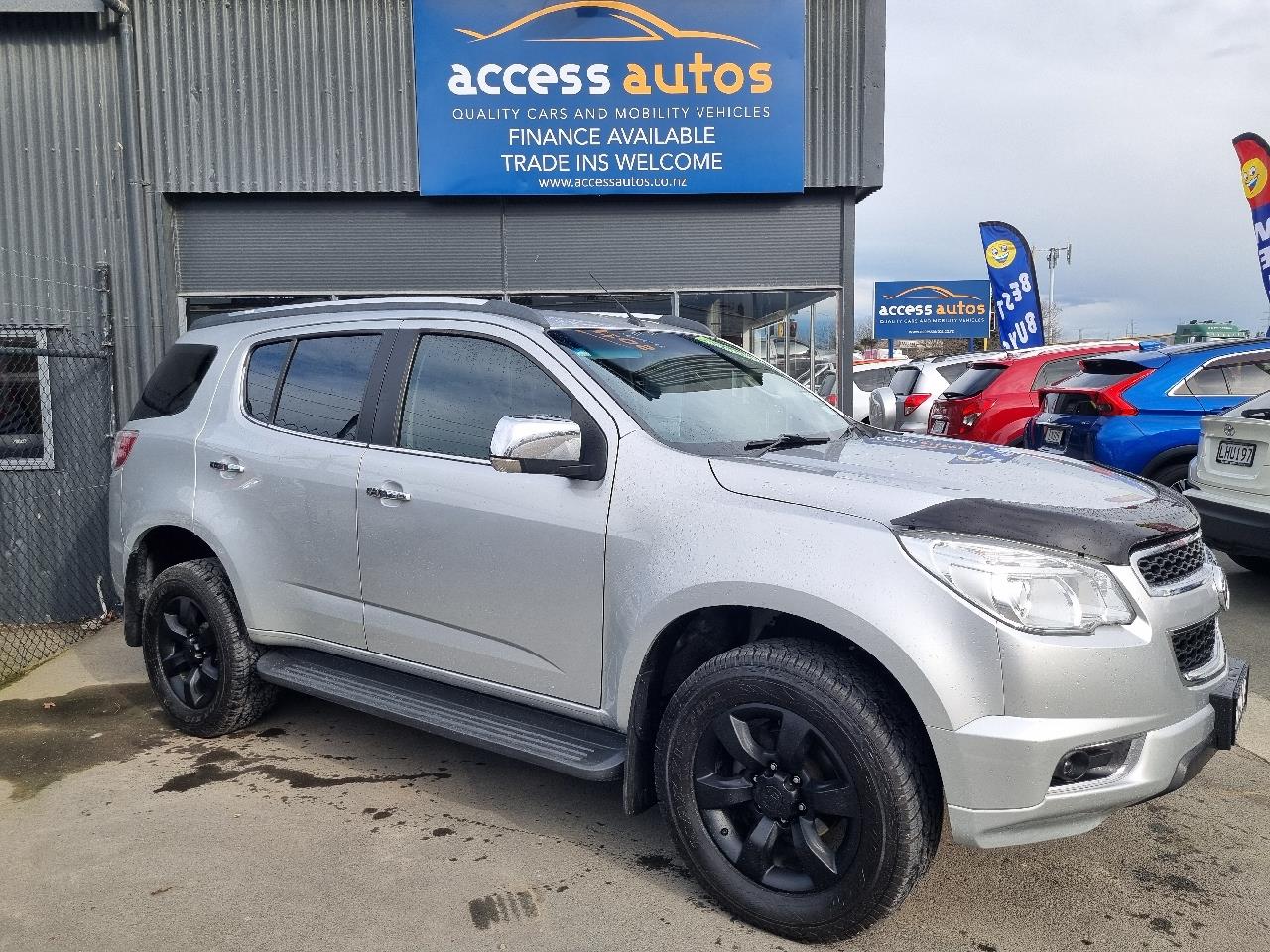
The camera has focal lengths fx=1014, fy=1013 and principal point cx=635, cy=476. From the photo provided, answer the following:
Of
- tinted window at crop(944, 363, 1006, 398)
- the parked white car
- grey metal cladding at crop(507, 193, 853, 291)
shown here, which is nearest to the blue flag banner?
tinted window at crop(944, 363, 1006, 398)

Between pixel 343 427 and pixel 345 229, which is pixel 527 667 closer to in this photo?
pixel 343 427

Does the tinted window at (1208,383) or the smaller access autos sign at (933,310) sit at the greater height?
the smaller access autos sign at (933,310)

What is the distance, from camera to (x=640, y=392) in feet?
11.5

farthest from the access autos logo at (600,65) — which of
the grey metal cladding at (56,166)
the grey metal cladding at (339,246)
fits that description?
the grey metal cladding at (56,166)

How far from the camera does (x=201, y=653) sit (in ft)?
15.3

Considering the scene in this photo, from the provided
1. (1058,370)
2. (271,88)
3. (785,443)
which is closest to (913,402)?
(1058,370)

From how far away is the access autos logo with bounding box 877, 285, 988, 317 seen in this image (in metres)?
30.3

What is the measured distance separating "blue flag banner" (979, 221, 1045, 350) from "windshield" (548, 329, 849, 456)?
2047cm

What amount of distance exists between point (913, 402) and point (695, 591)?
10397mm

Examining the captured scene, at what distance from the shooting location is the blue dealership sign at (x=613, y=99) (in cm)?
827

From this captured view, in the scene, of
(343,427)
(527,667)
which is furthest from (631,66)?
(527,667)

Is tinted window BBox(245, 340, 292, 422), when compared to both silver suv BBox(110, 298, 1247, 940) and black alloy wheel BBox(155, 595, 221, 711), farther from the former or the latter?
black alloy wheel BBox(155, 595, 221, 711)

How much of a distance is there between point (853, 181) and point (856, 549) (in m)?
6.39

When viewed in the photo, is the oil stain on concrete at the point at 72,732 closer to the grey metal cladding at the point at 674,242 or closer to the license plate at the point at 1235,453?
the grey metal cladding at the point at 674,242
